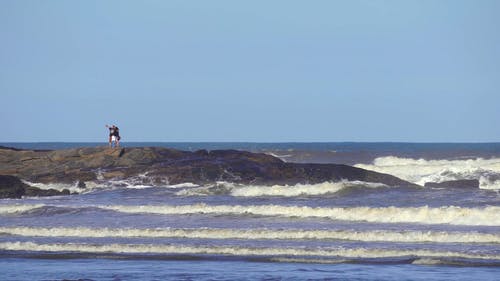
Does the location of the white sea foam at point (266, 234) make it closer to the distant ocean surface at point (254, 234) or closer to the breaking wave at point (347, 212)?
the distant ocean surface at point (254, 234)

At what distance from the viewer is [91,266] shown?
65.2 ft

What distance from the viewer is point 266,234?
2438cm

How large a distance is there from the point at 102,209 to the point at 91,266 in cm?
1188

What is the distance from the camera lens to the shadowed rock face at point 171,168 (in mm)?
39406

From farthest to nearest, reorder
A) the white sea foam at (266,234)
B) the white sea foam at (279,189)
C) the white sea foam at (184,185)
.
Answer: the white sea foam at (184,185), the white sea foam at (279,189), the white sea foam at (266,234)

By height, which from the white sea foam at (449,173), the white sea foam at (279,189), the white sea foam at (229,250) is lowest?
the white sea foam at (229,250)

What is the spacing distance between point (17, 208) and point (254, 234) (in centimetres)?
1055

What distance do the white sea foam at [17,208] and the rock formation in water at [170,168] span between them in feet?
23.3

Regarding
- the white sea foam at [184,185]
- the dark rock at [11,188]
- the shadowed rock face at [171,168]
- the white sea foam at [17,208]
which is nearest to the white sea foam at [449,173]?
the shadowed rock face at [171,168]

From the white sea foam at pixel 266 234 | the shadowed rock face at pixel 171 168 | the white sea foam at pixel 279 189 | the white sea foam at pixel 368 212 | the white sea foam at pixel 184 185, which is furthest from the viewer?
the shadowed rock face at pixel 171 168

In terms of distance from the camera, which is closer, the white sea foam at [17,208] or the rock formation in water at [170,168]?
the white sea foam at [17,208]

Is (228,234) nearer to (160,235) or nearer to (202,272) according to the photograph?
(160,235)

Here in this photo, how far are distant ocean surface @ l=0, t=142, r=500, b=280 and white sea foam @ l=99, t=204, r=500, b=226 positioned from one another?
0.10 ft

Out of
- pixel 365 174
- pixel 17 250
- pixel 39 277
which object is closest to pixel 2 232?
pixel 17 250
